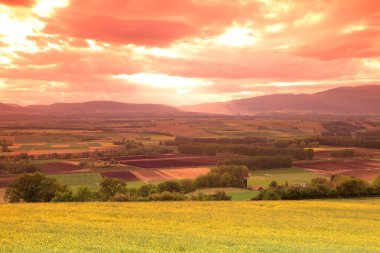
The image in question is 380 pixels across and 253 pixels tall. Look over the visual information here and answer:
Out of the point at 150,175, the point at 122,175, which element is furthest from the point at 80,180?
the point at 150,175

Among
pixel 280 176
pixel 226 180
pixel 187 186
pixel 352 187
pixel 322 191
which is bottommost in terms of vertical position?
pixel 280 176

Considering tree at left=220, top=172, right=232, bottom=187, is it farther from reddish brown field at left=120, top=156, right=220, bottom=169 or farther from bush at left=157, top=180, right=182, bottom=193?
reddish brown field at left=120, top=156, right=220, bottom=169

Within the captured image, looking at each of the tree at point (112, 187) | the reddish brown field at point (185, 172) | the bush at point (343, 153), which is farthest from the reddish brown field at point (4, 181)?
the bush at point (343, 153)

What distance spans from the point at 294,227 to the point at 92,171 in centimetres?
8404

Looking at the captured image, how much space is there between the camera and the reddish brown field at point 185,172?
10006cm

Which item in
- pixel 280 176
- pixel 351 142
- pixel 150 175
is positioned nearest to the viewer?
pixel 150 175

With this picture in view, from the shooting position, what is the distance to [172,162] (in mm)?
125875

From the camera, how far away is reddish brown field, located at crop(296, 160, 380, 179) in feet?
335

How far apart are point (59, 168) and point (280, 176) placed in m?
68.2

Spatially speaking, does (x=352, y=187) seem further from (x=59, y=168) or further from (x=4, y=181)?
(x=59, y=168)

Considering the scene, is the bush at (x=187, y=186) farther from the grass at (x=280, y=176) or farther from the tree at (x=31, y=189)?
the tree at (x=31, y=189)

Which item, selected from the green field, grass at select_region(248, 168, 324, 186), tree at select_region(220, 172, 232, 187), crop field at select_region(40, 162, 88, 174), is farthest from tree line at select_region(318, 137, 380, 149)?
crop field at select_region(40, 162, 88, 174)

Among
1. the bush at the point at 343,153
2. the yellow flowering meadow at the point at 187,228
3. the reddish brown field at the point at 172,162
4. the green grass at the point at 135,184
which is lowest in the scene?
the green grass at the point at 135,184

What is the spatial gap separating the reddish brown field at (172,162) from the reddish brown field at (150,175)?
8894 mm
